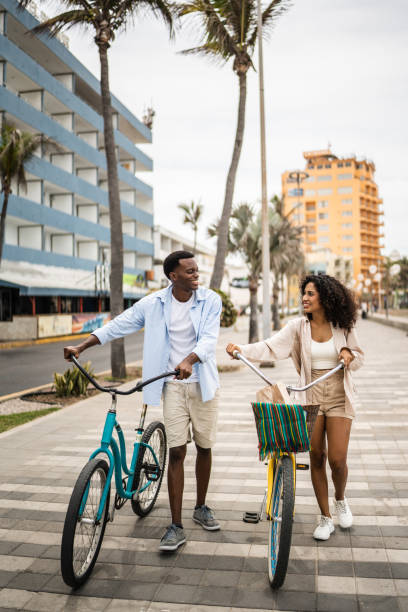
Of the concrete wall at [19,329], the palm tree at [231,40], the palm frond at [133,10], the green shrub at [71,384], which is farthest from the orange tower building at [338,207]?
the green shrub at [71,384]

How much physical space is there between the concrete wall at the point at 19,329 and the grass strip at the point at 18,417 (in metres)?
17.9

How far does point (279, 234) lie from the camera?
23.9m

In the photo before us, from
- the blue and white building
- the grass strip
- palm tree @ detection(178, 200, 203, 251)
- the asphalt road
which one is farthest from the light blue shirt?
palm tree @ detection(178, 200, 203, 251)

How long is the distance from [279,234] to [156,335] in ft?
67.6

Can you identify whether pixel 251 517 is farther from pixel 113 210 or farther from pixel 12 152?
pixel 12 152

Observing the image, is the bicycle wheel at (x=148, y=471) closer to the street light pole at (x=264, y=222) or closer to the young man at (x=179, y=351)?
the young man at (x=179, y=351)

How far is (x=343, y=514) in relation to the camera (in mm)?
4039

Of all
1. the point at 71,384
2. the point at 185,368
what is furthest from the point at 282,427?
the point at 71,384

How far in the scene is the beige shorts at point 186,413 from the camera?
151 inches

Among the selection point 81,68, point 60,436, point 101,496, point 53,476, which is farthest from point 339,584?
point 81,68

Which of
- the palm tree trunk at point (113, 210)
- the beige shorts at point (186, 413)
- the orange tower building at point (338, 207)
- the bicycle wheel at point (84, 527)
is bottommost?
the bicycle wheel at point (84, 527)

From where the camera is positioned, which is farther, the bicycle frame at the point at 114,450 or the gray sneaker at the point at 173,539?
the gray sneaker at the point at 173,539

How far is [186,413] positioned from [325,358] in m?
1.01

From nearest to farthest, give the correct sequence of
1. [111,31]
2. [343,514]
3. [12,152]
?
[343,514] → [111,31] → [12,152]
